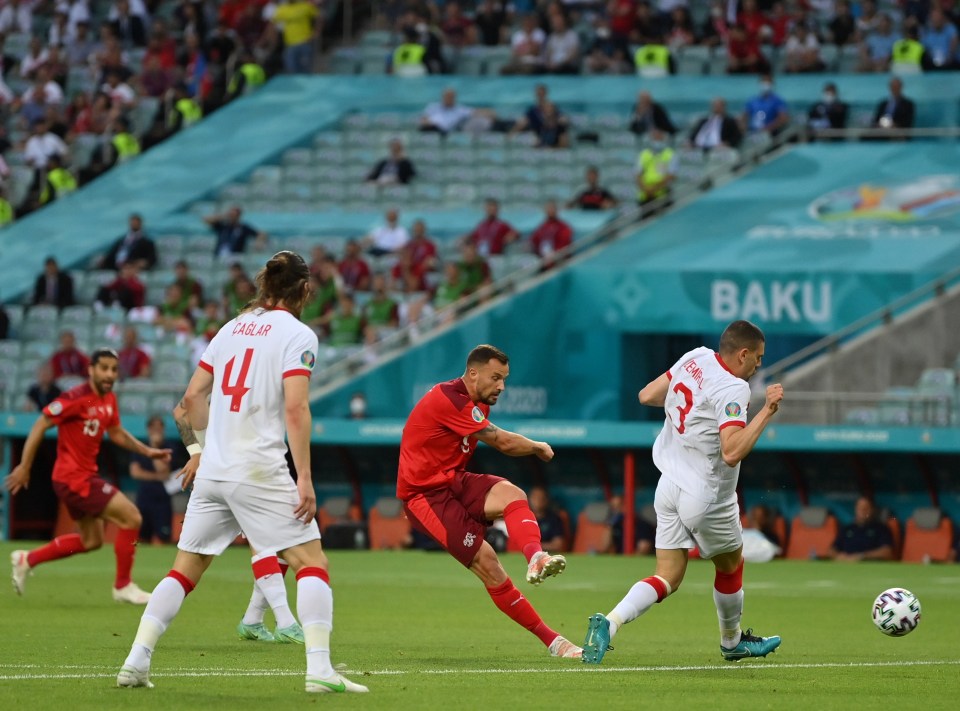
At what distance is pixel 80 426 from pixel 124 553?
1290 millimetres

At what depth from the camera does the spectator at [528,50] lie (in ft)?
107

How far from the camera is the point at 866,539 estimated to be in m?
23.2

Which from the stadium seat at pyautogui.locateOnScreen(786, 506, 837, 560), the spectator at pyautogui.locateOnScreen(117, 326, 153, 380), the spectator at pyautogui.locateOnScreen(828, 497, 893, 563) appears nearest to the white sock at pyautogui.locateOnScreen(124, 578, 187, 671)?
the spectator at pyautogui.locateOnScreen(828, 497, 893, 563)

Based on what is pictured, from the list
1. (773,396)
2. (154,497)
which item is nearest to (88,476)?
(773,396)

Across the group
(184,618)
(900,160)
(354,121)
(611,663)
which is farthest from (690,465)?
(354,121)

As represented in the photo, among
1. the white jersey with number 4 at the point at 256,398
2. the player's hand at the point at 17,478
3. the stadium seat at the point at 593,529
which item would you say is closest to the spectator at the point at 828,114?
the stadium seat at the point at 593,529

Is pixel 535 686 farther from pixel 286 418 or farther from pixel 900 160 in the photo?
pixel 900 160

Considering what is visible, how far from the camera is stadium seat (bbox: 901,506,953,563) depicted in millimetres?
22969

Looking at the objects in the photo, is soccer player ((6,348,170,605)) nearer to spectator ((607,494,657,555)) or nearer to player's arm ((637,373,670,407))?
player's arm ((637,373,670,407))

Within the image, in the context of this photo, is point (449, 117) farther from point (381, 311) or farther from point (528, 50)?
point (381, 311)

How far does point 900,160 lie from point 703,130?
10.4ft

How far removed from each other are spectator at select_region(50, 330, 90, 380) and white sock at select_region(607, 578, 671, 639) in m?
17.6

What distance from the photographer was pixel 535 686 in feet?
30.6

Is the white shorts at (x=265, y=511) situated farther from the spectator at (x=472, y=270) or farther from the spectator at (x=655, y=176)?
the spectator at (x=655, y=176)
